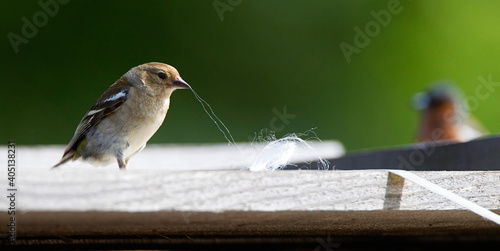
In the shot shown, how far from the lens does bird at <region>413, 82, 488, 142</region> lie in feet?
18.3

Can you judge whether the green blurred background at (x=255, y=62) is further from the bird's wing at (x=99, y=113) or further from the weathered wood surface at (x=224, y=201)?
the weathered wood surface at (x=224, y=201)

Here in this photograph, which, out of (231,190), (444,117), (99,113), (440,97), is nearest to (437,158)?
(99,113)

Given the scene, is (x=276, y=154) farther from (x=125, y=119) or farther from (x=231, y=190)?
(x=125, y=119)

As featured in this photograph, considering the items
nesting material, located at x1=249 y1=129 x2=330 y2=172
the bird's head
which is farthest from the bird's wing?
the bird's head

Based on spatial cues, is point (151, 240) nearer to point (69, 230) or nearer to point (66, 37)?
point (69, 230)

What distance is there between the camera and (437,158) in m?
2.13

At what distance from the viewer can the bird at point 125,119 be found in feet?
6.84

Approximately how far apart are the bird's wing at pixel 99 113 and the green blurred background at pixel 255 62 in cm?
298

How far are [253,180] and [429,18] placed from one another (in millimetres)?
5581

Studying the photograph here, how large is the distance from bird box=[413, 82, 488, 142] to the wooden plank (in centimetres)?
300

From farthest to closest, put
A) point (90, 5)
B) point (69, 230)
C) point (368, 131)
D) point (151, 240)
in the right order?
point (368, 131), point (90, 5), point (151, 240), point (69, 230)

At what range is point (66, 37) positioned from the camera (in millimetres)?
5543

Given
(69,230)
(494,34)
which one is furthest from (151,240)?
(494,34)

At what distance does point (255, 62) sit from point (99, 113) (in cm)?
376
